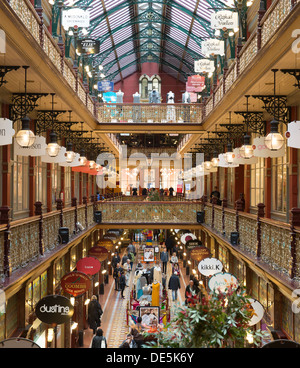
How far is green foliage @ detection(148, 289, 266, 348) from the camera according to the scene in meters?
4.43

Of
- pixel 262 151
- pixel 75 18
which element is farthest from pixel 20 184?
pixel 262 151

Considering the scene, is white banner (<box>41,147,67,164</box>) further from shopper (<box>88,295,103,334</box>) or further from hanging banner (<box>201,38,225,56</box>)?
hanging banner (<box>201,38,225,56</box>)

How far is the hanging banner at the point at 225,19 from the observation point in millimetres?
13727

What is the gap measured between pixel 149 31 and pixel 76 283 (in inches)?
922

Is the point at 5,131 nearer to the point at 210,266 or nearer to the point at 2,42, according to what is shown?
the point at 2,42

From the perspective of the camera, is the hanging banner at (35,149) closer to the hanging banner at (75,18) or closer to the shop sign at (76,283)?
the shop sign at (76,283)

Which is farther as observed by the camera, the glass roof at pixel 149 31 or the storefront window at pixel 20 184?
the glass roof at pixel 149 31

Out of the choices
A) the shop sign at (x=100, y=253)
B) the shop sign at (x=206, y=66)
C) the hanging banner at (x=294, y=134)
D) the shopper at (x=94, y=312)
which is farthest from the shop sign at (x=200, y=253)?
the hanging banner at (x=294, y=134)

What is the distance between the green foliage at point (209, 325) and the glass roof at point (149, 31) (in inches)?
583

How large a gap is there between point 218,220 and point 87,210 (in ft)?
19.8

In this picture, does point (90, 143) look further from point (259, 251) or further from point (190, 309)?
point (190, 309)

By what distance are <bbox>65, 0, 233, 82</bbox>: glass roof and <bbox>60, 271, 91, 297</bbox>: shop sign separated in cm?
1072

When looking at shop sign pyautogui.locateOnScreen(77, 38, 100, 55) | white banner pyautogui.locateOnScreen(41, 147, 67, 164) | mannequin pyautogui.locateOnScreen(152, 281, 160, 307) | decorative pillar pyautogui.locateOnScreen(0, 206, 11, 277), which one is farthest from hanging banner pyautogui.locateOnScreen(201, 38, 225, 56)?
decorative pillar pyautogui.locateOnScreen(0, 206, 11, 277)
